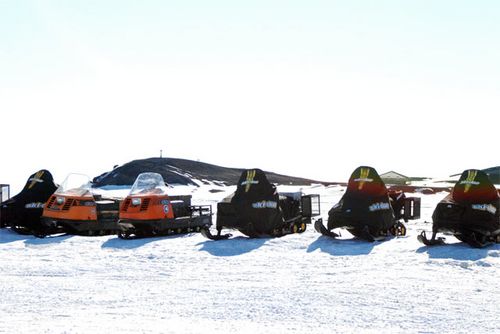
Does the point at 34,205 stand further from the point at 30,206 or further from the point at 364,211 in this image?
the point at 364,211

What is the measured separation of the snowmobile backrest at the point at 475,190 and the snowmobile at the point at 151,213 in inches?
260

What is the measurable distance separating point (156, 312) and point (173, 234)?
28.8 feet

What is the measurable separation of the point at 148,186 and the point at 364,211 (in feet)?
17.7

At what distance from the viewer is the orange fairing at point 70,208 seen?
16266mm

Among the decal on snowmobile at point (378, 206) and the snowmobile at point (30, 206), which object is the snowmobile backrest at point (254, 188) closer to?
the decal on snowmobile at point (378, 206)

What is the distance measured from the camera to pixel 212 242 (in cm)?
1452

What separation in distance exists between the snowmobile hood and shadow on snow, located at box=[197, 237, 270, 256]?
224cm

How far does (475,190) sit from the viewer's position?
13.2 m

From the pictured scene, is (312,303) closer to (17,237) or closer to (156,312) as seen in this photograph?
(156,312)

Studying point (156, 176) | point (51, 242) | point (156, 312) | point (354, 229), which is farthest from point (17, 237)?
point (156, 312)

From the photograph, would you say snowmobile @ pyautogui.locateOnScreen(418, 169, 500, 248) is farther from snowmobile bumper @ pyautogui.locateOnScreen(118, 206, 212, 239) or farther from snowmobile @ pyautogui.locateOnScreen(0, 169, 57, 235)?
snowmobile @ pyautogui.locateOnScreen(0, 169, 57, 235)

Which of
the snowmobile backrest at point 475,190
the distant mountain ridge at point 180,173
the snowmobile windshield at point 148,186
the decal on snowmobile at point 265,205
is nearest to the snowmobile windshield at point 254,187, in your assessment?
the decal on snowmobile at point 265,205

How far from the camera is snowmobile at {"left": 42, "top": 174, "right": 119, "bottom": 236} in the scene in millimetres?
16266

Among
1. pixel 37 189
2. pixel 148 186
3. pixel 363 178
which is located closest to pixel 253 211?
pixel 363 178
